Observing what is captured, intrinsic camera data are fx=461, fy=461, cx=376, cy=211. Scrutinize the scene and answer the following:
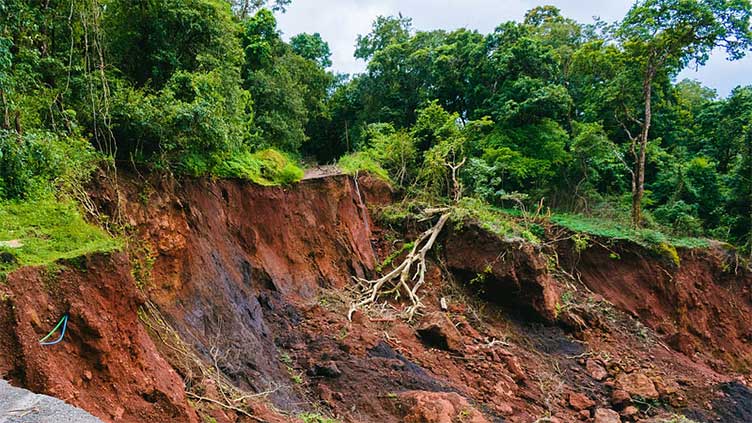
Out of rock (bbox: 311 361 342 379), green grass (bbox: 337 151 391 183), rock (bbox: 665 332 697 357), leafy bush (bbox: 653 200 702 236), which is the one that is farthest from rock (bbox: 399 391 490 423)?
leafy bush (bbox: 653 200 702 236)

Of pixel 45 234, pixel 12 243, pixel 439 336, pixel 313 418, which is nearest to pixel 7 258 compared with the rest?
pixel 12 243

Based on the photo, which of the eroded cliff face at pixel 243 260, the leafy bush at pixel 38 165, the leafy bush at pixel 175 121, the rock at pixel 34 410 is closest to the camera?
the rock at pixel 34 410

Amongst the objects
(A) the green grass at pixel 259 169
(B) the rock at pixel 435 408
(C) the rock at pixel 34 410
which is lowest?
(B) the rock at pixel 435 408

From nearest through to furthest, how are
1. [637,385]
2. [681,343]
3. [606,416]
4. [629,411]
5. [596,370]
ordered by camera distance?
[606,416] → [629,411] → [637,385] → [596,370] → [681,343]

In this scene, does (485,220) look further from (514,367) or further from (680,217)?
(680,217)

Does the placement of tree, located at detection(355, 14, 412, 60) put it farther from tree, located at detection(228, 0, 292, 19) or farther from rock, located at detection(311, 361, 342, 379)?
rock, located at detection(311, 361, 342, 379)

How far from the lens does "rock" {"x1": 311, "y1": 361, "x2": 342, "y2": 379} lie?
587 centimetres

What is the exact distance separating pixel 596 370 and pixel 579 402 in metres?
1.28

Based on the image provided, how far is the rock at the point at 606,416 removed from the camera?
7.02 meters

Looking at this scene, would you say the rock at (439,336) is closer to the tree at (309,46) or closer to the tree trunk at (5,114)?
the tree trunk at (5,114)

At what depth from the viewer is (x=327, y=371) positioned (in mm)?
5879

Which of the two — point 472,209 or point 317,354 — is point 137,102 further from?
point 472,209

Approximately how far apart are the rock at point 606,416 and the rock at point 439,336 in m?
2.28

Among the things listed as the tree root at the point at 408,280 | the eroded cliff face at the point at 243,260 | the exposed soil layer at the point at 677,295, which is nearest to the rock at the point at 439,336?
the tree root at the point at 408,280
